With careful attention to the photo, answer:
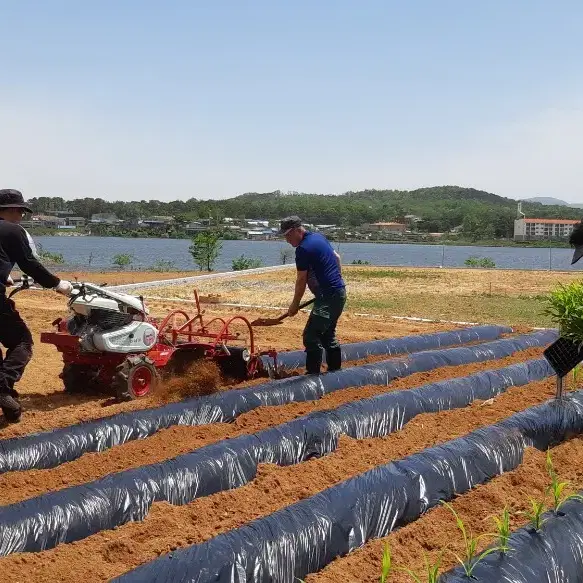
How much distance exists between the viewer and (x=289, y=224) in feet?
23.7

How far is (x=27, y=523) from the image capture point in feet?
12.0

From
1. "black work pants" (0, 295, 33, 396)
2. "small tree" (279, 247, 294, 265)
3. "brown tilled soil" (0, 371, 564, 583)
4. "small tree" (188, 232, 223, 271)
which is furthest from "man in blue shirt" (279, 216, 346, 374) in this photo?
"small tree" (279, 247, 294, 265)

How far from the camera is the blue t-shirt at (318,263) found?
287 inches

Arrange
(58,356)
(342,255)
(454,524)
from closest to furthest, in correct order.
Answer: (454,524), (58,356), (342,255)

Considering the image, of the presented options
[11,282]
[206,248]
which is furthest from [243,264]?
[11,282]

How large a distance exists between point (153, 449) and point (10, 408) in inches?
58.7

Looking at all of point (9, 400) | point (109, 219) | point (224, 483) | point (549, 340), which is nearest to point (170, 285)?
point (549, 340)

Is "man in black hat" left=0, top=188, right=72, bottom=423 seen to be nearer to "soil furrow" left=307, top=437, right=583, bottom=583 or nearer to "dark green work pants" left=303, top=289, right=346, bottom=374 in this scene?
"dark green work pants" left=303, top=289, right=346, bottom=374

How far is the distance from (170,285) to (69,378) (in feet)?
44.2

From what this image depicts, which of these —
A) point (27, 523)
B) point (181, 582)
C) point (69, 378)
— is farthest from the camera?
point (69, 378)

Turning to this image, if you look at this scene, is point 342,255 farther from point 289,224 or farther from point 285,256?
point 289,224

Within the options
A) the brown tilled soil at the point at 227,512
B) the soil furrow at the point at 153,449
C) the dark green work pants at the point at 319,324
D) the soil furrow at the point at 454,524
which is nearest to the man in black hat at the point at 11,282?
the soil furrow at the point at 153,449

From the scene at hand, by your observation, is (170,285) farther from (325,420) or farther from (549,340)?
(325,420)

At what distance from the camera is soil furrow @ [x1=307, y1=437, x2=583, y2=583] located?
11.3ft
